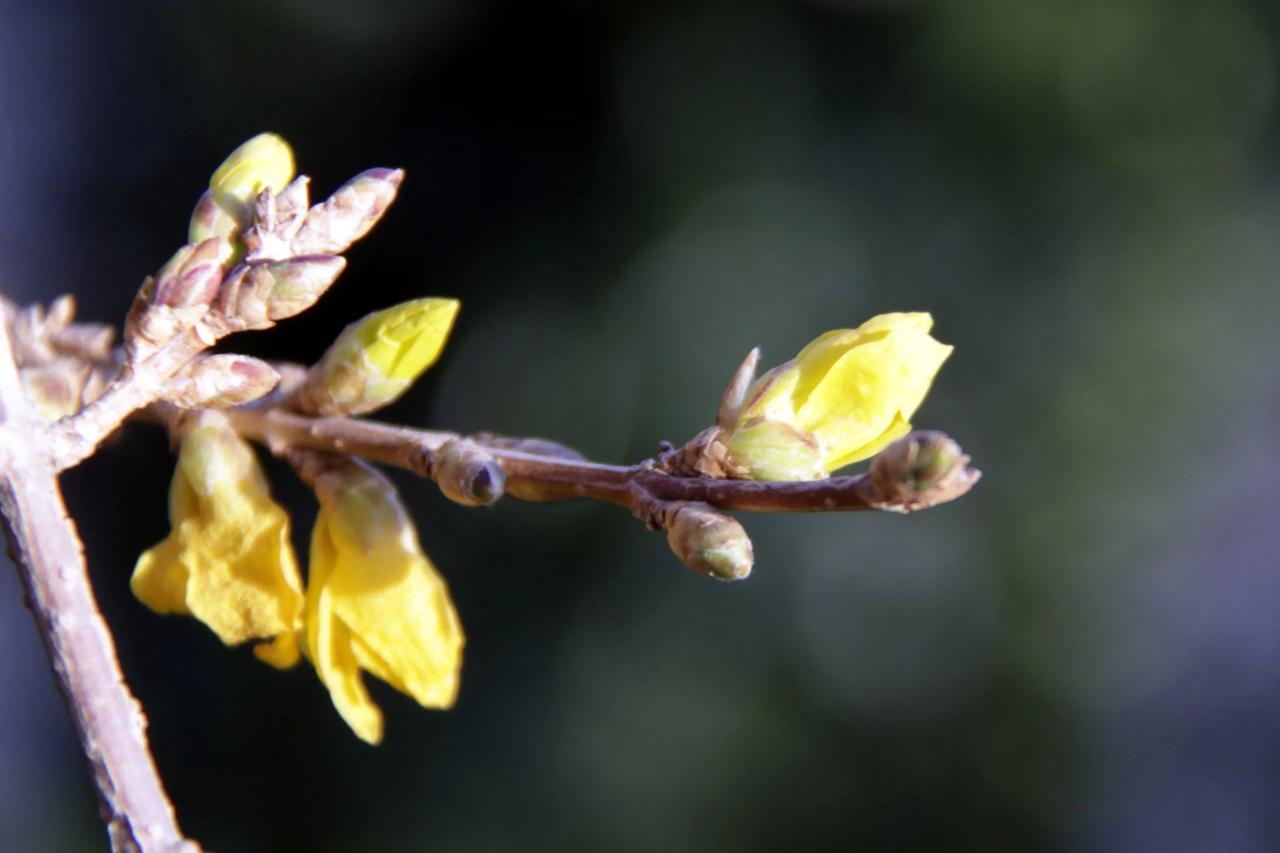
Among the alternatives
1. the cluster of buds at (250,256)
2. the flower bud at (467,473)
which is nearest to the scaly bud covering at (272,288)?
the cluster of buds at (250,256)

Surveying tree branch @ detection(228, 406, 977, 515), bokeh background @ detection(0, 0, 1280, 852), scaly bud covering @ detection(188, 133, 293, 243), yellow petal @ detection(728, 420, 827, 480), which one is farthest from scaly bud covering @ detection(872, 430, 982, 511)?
bokeh background @ detection(0, 0, 1280, 852)

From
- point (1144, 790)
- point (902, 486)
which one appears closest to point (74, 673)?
point (902, 486)

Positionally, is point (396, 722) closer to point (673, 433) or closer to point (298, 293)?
point (673, 433)

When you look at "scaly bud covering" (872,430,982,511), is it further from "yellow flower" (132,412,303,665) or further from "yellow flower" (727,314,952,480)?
"yellow flower" (132,412,303,665)

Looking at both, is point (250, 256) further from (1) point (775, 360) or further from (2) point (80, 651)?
(1) point (775, 360)

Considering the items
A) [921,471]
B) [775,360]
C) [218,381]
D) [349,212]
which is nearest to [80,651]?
[218,381]

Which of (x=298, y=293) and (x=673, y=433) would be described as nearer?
(x=298, y=293)
